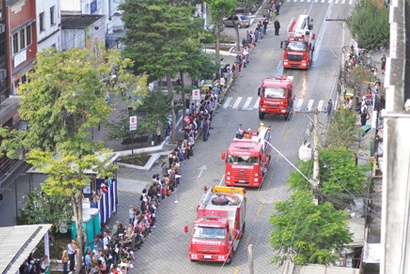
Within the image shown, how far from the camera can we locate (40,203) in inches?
1483

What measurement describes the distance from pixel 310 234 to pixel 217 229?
519 cm

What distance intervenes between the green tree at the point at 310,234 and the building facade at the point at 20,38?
20330 millimetres

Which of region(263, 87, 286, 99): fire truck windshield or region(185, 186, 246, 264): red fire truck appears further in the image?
region(263, 87, 286, 99): fire truck windshield

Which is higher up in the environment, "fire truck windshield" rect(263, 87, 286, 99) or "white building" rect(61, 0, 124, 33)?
"white building" rect(61, 0, 124, 33)

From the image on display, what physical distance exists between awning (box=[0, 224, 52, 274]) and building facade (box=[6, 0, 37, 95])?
1541 cm

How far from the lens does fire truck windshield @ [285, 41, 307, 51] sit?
70188mm

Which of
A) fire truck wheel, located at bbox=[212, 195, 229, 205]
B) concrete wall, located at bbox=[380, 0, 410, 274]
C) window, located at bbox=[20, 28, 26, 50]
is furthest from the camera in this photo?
window, located at bbox=[20, 28, 26, 50]

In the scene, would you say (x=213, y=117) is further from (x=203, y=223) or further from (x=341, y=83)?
(x=203, y=223)

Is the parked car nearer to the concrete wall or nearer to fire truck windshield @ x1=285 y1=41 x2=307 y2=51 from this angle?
fire truck windshield @ x1=285 y1=41 x2=307 y2=51

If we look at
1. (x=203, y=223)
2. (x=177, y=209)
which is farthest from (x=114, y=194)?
(x=203, y=223)

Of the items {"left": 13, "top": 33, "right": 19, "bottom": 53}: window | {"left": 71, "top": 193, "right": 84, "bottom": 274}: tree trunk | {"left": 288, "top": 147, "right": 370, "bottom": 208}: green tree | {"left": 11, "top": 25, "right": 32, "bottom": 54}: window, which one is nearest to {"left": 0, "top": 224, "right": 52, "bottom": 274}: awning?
{"left": 71, "top": 193, "right": 84, "bottom": 274}: tree trunk

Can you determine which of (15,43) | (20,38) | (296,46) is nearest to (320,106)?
(296,46)

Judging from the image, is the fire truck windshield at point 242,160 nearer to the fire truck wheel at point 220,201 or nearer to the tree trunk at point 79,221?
the fire truck wheel at point 220,201

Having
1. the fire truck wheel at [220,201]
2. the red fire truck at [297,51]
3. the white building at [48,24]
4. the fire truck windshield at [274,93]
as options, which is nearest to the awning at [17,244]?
the fire truck wheel at [220,201]
